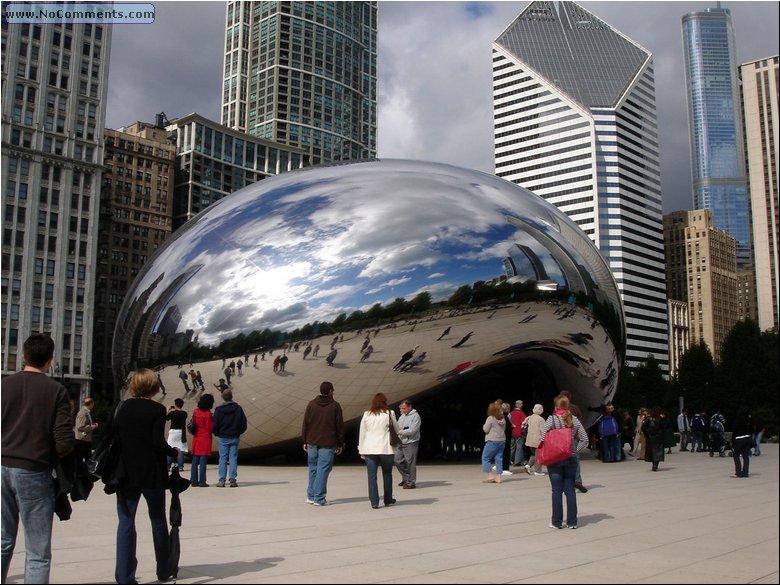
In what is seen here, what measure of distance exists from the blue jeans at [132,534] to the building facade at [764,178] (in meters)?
4.02

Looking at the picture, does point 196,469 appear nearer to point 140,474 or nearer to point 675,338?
point 140,474

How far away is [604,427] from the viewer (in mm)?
17641

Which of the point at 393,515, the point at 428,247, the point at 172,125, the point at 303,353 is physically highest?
the point at 172,125

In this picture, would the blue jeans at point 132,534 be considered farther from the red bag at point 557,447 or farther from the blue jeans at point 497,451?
the blue jeans at point 497,451

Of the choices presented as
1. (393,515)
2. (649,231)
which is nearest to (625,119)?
(649,231)

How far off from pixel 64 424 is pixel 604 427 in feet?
48.0

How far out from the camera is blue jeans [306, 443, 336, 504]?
9281mm

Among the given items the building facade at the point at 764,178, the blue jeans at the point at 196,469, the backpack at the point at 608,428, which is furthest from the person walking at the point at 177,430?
the building facade at the point at 764,178

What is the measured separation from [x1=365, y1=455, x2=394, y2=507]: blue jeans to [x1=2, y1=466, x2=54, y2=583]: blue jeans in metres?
4.80

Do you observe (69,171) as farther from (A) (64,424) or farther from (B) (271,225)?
(A) (64,424)

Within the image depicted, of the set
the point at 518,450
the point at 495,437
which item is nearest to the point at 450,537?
the point at 495,437

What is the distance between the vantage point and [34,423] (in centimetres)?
481

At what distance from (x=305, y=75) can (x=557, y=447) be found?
16404 centimetres

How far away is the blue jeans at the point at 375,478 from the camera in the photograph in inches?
361
